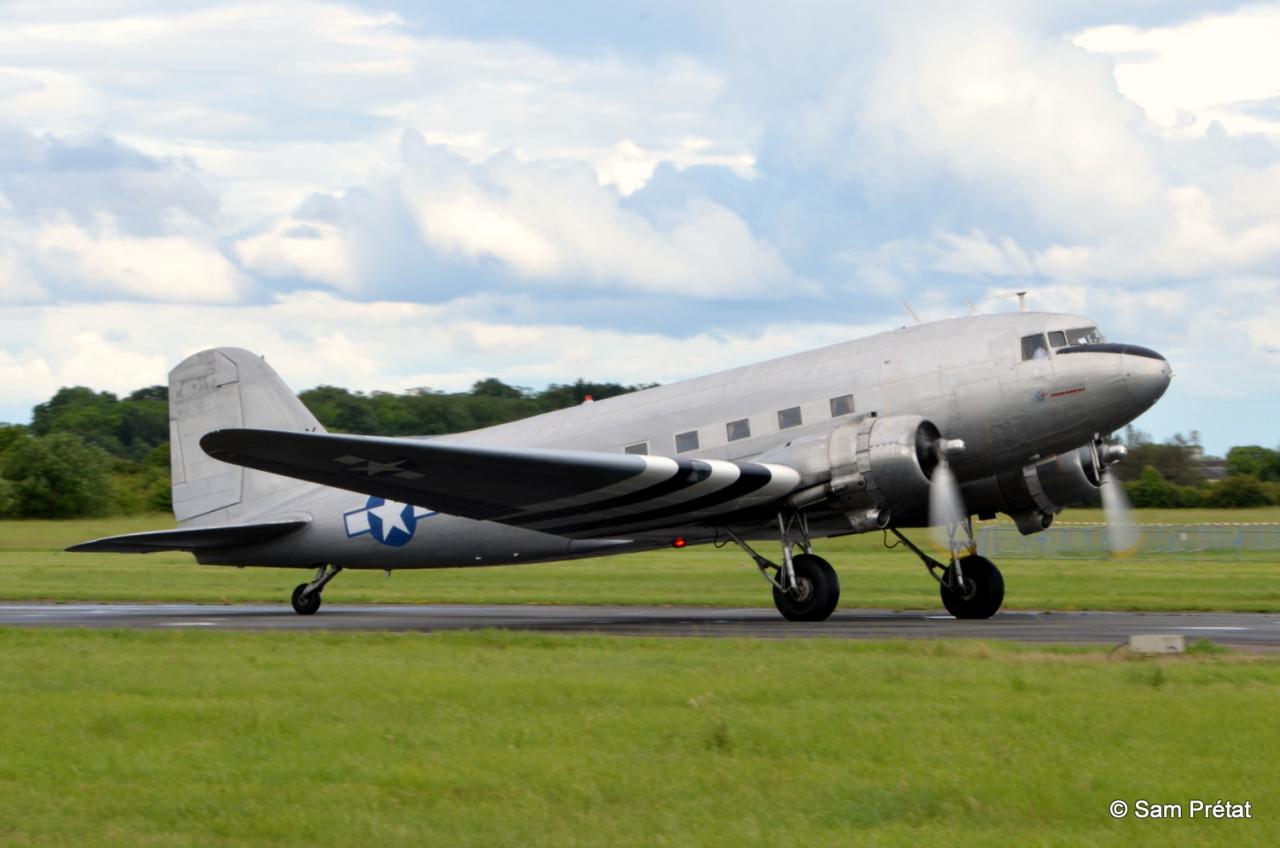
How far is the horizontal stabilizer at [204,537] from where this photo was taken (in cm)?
2295

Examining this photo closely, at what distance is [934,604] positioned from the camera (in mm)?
25516

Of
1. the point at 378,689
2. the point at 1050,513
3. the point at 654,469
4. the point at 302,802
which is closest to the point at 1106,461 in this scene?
the point at 1050,513

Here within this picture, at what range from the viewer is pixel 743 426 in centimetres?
2092

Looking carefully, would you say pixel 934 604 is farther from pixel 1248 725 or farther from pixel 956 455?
pixel 1248 725

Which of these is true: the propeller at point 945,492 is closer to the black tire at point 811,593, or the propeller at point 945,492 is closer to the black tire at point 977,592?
the black tire at point 977,592

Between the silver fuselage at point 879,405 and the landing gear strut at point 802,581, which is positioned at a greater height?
the silver fuselage at point 879,405

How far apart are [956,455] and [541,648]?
6.65m

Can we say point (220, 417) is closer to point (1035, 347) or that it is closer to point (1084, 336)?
point (1035, 347)

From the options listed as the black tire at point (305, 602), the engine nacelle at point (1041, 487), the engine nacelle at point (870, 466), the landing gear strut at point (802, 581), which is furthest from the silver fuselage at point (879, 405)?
the black tire at point (305, 602)

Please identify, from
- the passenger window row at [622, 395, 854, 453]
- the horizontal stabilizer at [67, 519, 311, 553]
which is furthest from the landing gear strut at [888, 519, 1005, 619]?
the horizontal stabilizer at [67, 519, 311, 553]

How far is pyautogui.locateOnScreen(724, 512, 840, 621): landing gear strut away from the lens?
780 inches

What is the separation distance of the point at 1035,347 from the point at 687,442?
17.0 feet

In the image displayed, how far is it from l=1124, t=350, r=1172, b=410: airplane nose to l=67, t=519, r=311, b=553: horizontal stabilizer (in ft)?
43.7

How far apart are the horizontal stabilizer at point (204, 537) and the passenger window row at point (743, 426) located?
6.34 m
